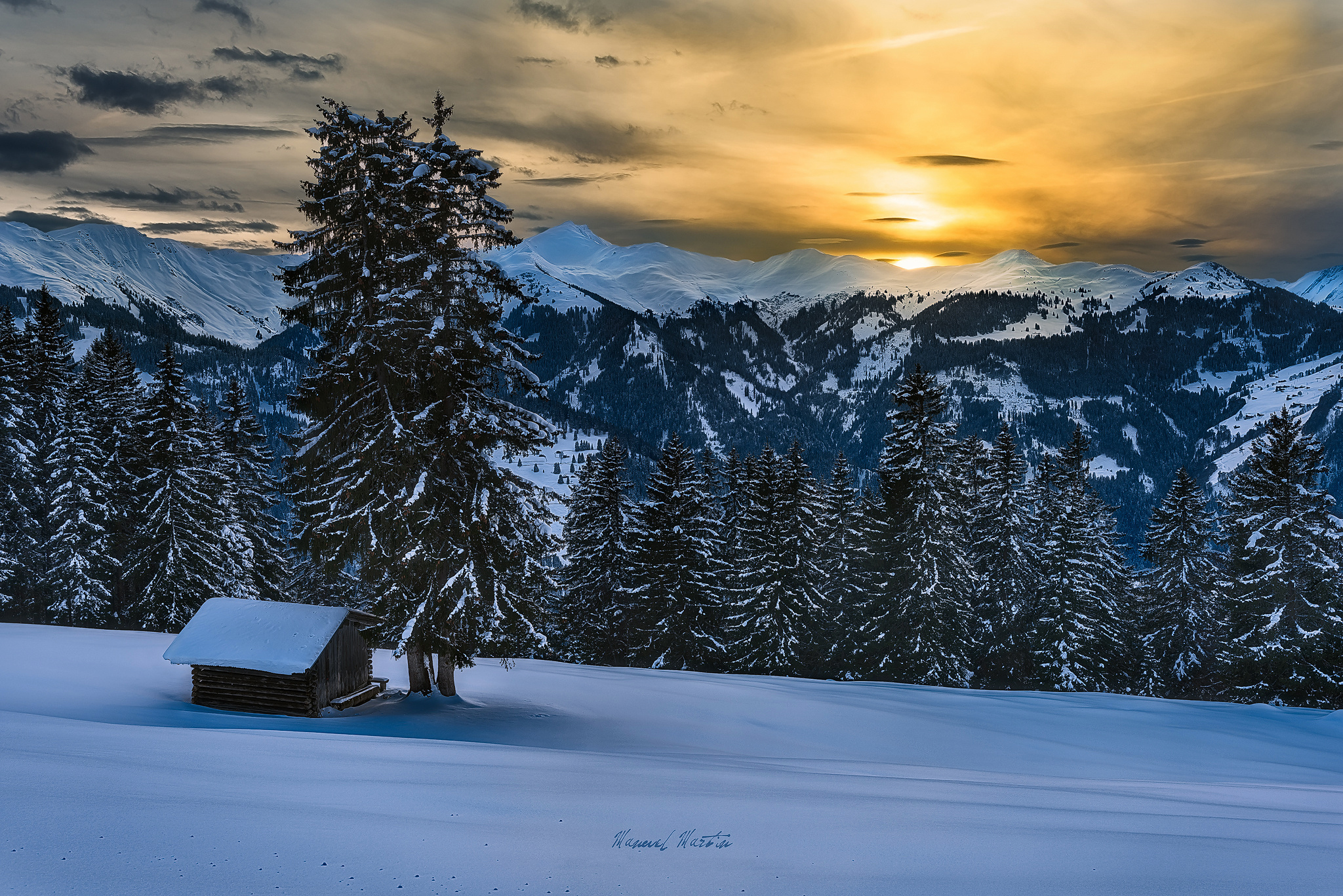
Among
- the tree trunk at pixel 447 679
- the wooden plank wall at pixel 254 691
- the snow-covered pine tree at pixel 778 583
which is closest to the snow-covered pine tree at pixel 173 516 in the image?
the wooden plank wall at pixel 254 691

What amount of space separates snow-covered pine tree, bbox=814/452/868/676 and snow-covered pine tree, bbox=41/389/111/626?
111 ft

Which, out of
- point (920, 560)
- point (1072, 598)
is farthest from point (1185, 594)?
point (920, 560)

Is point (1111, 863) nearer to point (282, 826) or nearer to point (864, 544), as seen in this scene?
point (282, 826)

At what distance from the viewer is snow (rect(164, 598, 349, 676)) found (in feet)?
56.6

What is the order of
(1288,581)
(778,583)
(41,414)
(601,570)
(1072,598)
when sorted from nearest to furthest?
1. (1288,581)
2. (1072,598)
3. (778,583)
4. (601,570)
5. (41,414)

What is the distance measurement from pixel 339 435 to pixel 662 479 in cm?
2084

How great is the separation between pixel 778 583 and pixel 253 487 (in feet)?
91.4

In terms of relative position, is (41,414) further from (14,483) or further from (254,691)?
(254,691)

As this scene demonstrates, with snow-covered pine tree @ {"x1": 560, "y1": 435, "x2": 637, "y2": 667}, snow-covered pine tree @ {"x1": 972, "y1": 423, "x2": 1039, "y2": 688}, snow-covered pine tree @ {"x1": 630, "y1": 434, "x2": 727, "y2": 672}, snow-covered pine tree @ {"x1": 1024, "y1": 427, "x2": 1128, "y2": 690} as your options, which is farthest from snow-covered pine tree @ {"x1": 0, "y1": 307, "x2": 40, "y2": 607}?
snow-covered pine tree @ {"x1": 1024, "y1": 427, "x2": 1128, "y2": 690}

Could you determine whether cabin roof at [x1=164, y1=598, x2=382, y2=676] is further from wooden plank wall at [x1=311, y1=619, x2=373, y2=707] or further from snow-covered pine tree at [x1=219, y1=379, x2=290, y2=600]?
snow-covered pine tree at [x1=219, y1=379, x2=290, y2=600]

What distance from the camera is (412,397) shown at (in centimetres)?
1748

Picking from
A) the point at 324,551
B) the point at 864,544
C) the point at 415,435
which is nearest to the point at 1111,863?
the point at 415,435

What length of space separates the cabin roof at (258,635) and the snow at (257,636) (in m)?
0.02

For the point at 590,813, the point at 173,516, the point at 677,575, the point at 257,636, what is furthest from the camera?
the point at 677,575
